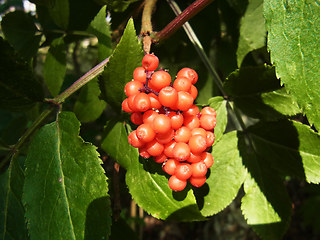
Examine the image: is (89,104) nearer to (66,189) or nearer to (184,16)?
(66,189)

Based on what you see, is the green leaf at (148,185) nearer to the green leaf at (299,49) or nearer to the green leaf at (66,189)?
the green leaf at (66,189)

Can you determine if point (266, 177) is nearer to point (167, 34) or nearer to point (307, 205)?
point (167, 34)

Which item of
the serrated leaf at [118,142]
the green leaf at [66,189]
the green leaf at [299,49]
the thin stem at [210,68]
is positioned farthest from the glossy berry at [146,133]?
the thin stem at [210,68]

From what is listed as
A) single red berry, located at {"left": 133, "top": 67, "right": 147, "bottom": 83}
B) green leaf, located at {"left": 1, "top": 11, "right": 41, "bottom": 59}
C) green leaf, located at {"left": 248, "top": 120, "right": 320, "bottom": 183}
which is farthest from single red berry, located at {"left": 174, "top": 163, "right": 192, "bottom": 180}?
green leaf, located at {"left": 1, "top": 11, "right": 41, "bottom": 59}

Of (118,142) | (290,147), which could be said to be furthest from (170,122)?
(290,147)

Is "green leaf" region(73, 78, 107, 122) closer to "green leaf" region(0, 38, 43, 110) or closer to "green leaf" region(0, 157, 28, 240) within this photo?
"green leaf" region(0, 38, 43, 110)

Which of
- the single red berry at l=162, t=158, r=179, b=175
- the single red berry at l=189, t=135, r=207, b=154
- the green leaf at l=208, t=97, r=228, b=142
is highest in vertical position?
the single red berry at l=189, t=135, r=207, b=154
